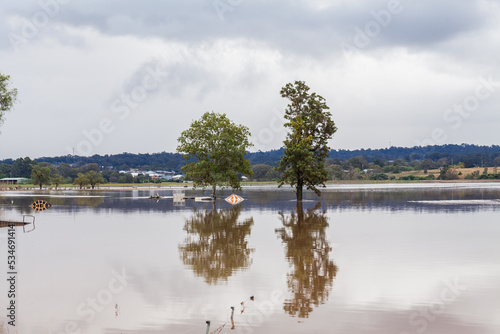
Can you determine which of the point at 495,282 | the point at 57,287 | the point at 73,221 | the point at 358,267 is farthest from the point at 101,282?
the point at 73,221

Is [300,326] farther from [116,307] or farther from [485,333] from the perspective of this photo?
[116,307]

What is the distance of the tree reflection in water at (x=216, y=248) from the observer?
2008 cm

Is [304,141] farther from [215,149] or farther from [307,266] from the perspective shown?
[307,266]

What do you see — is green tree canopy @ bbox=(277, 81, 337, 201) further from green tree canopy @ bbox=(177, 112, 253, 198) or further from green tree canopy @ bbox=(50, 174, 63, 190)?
green tree canopy @ bbox=(50, 174, 63, 190)

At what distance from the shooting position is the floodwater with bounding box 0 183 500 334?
1334 centimetres

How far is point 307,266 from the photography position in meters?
20.6

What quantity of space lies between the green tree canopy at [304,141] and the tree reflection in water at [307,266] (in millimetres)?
27509

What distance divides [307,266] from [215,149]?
53892mm

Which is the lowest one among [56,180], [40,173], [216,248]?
[216,248]

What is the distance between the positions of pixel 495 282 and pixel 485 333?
5.67 m

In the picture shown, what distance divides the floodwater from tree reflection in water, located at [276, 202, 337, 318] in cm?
6

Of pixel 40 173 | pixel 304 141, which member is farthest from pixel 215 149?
pixel 40 173

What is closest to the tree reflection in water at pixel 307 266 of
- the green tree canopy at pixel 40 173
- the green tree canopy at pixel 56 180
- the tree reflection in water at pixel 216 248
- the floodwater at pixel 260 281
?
the floodwater at pixel 260 281

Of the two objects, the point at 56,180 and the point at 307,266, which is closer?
the point at 307,266
